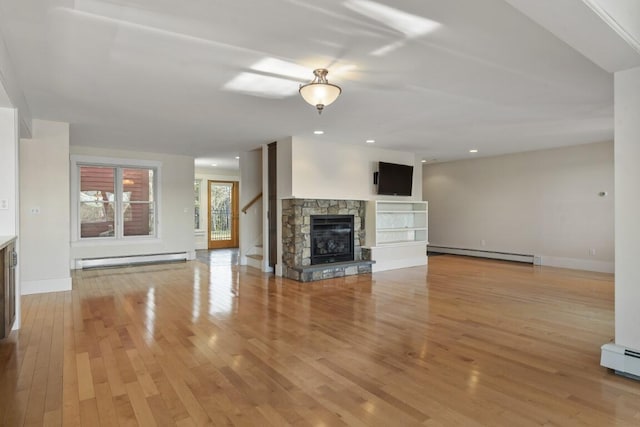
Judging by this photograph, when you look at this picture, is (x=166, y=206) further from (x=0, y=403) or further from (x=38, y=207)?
(x=0, y=403)

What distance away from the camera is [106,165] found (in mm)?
7910

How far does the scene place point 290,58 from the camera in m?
3.16

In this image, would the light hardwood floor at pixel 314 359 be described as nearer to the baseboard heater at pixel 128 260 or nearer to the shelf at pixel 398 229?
the shelf at pixel 398 229

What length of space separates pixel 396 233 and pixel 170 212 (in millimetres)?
5249

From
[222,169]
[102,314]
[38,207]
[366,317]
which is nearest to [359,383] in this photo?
[366,317]

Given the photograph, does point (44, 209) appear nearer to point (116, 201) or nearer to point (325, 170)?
point (116, 201)

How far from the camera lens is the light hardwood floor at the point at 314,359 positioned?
86.6 inches

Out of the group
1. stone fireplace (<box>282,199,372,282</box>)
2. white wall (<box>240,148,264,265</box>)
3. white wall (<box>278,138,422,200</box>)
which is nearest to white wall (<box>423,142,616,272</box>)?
white wall (<box>278,138,422,200</box>)

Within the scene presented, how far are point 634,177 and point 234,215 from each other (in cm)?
1043

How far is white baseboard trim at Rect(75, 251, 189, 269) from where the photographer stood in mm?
7660

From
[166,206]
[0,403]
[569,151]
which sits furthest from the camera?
[166,206]

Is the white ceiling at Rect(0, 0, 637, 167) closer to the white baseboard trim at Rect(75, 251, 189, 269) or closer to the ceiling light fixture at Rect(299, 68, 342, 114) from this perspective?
the ceiling light fixture at Rect(299, 68, 342, 114)

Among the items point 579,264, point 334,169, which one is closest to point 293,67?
point 334,169

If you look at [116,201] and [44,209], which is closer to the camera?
[44,209]
